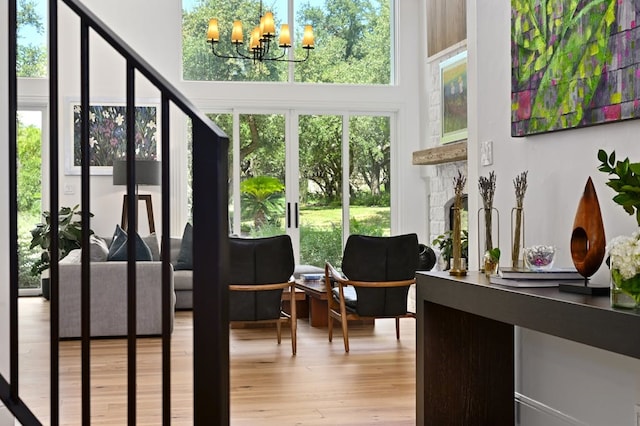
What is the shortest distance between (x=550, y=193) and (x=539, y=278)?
537 mm

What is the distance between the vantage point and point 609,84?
9.51 ft

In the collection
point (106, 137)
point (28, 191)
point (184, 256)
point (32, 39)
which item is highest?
point (32, 39)

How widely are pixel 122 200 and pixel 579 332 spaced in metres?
8.34

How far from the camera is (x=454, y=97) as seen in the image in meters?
9.21

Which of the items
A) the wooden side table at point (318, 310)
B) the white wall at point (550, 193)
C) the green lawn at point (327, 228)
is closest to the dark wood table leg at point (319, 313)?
the wooden side table at point (318, 310)

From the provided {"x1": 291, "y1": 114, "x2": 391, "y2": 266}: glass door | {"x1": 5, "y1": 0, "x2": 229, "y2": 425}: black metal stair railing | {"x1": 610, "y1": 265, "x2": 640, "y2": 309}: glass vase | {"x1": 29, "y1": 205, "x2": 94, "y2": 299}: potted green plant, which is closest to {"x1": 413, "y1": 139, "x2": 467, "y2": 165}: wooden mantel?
{"x1": 291, "y1": 114, "x2": 391, "y2": 266}: glass door

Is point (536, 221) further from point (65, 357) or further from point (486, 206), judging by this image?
point (65, 357)

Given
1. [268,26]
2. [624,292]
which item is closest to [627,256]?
[624,292]

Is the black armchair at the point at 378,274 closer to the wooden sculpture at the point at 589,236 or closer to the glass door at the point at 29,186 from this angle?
the wooden sculpture at the point at 589,236

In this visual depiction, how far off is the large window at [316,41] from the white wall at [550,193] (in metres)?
6.58

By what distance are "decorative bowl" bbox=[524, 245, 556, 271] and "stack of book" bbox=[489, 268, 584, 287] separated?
3cm

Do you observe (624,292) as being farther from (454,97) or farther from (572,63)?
(454,97)

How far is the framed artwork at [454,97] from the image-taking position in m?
8.87

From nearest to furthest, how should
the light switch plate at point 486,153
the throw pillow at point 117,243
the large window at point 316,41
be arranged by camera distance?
1. the light switch plate at point 486,153
2. the throw pillow at point 117,243
3. the large window at point 316,41
